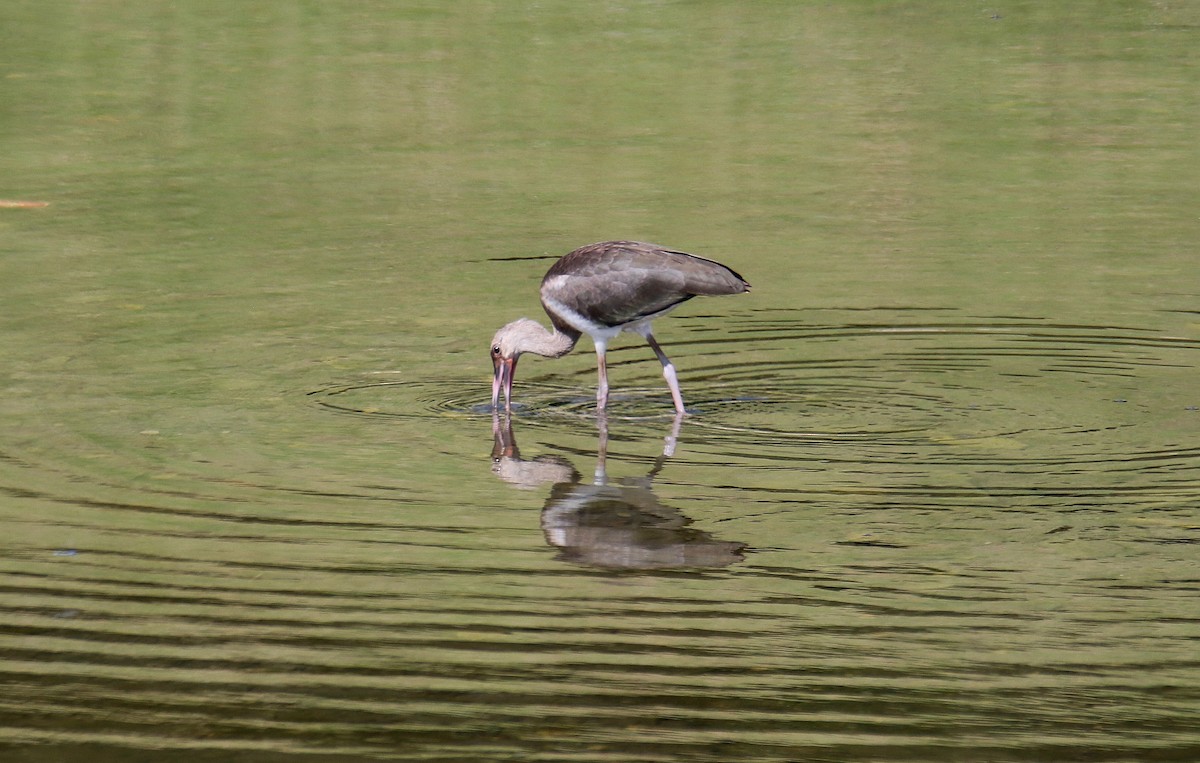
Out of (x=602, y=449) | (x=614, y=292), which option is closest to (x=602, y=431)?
(x=602, y=449)

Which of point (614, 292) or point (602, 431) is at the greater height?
point (614, 292)

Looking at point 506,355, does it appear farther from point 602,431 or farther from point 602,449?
point 602,449

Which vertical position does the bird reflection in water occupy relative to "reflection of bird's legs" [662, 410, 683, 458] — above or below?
above

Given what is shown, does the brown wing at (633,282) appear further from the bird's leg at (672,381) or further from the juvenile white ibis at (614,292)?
the bird's leg at (672,381)

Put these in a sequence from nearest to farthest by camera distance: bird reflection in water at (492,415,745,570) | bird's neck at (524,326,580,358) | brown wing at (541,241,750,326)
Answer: bird reflection in water at (492,415,745,570) → brown wing at (541,241,750,326) → bird's neck at (524,326,580,358)

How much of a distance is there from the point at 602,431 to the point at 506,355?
0.92 m

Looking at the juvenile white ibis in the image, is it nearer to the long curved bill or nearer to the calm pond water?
the long curved bill

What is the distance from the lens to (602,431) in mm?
10641

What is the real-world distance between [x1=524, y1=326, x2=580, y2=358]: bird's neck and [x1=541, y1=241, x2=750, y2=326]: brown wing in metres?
0.42

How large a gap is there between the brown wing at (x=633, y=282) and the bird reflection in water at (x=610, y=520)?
101 cm

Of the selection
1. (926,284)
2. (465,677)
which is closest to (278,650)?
(465,677)

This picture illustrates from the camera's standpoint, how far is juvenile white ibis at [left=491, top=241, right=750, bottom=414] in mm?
11000

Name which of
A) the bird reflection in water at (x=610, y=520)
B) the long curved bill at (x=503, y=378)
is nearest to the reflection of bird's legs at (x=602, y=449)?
the bird reflection in water at (x=610, y=520)

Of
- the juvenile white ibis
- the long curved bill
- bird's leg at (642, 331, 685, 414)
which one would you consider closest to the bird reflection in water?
bird's leg at (642, 331, 685, 414)
